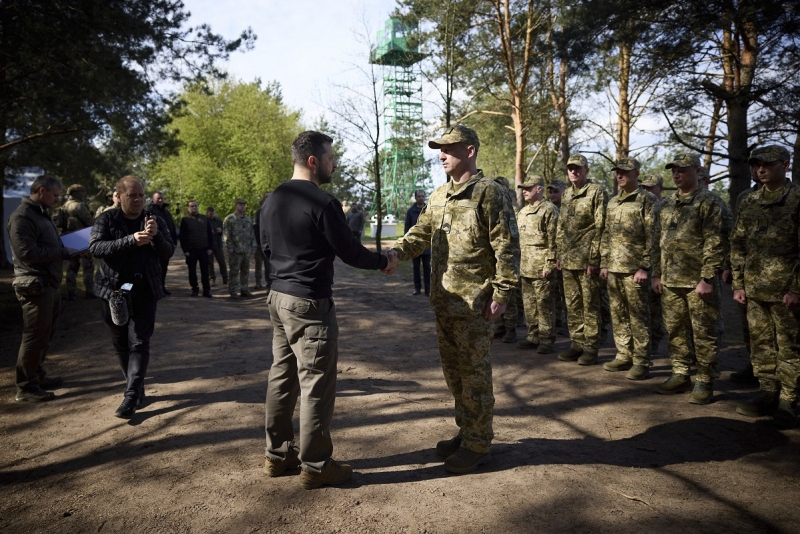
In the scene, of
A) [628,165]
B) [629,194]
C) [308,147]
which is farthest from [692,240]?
[308,147]

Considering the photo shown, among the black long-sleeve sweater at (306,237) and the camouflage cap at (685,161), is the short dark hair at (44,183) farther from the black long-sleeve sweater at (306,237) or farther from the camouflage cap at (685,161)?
the camouflage cap at (685,161)

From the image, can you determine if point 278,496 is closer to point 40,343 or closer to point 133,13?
point 40,343

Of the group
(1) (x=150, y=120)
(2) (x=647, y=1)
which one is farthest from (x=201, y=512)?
(1) (x=150, y=120)

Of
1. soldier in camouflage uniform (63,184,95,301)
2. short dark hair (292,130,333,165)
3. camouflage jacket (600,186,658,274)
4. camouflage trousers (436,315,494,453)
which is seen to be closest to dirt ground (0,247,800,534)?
camouflage trousers (436,315,494,453)

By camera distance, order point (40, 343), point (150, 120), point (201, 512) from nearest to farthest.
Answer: point (201, 512) → point (40, 343) → point (150, 120)

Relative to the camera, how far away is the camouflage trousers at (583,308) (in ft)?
21.7

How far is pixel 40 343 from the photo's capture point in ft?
18.0

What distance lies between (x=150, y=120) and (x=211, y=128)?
22.7 metres

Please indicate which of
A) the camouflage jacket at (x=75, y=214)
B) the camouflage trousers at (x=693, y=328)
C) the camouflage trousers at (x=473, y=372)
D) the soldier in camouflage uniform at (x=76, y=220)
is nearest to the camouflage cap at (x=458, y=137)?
the camouflage trousers at (x=473, y=372)

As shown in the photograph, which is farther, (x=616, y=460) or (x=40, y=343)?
(x=40, y=343)

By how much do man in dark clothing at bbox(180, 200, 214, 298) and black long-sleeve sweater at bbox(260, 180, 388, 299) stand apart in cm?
958

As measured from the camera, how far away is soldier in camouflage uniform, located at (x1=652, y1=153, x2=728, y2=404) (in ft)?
16.9

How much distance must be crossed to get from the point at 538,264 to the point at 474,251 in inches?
155

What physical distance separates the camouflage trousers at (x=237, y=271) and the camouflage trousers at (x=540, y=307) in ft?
23.8
